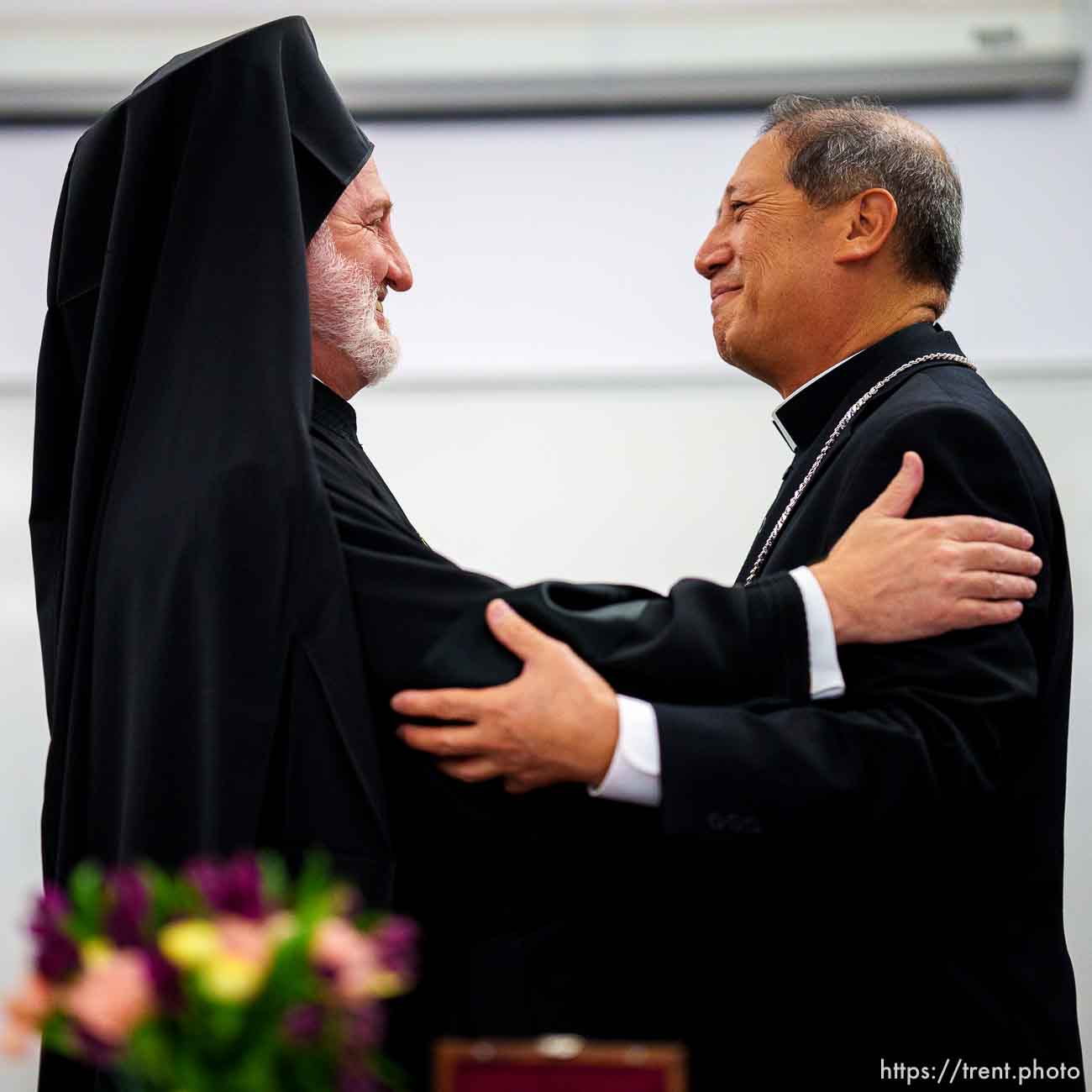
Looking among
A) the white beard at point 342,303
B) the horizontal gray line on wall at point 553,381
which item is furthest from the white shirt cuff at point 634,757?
the horizontal gray line on wall at point 553,381

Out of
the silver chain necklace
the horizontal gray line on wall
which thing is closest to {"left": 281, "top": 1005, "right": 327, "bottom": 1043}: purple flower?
the silver chain necklace

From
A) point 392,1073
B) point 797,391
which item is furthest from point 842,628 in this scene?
point 392,1073

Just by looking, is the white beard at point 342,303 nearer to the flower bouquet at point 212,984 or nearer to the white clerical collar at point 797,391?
the white clerical collar at point 797,391

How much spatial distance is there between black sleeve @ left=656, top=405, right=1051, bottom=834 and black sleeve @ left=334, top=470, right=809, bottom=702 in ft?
0.19

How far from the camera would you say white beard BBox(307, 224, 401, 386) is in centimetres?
276

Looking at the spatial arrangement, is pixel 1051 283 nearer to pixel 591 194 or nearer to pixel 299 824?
pixel 591 194

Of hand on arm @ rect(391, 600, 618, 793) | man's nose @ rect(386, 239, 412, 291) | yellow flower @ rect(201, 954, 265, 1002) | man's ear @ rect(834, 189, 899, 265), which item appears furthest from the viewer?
man's nose @ rect(386, 239, 412, 291)

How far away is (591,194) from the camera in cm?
480

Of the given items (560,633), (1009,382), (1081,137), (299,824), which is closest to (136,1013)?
(299,824)

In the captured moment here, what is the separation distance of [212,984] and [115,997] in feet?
0.23

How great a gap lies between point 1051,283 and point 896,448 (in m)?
2.55

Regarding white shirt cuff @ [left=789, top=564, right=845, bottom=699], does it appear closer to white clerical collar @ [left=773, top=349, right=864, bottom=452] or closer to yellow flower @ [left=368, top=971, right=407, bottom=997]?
white clerical collar @ [left=773, top=349, right=864, bottom=452]

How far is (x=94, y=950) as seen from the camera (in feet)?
3.74

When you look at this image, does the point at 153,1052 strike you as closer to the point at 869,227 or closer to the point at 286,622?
the point at 286,622
